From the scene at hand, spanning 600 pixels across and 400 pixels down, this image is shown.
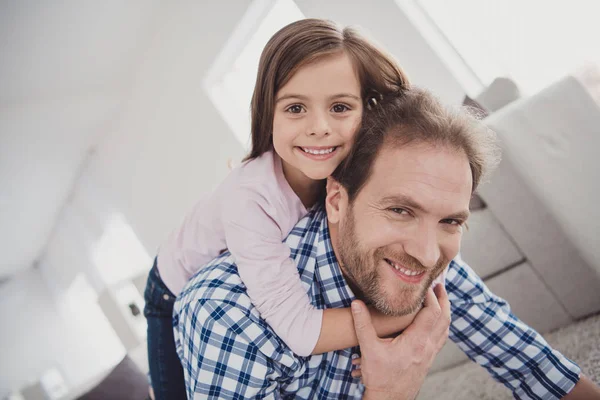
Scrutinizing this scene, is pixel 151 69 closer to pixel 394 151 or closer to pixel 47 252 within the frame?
pixel 394 151

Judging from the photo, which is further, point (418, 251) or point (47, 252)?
point (47, 252)

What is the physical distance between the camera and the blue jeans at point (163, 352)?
4.34ft

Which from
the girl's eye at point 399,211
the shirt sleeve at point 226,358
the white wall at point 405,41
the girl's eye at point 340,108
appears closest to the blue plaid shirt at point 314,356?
the shirt sleeve at point 226,358

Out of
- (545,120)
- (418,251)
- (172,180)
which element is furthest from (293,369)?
(172,180)

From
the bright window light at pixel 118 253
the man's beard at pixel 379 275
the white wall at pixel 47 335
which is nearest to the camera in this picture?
the man's beard at pixel 379 275

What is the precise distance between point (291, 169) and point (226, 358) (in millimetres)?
652

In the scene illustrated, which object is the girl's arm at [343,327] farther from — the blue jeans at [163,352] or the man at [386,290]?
the blue jeans at [163,352]

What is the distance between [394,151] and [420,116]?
0.34ft

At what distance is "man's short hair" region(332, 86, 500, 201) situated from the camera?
0.88 metres

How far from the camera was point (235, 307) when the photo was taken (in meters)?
0.87

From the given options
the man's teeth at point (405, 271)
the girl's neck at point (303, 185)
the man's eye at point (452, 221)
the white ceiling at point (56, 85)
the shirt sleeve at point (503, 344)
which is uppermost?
the white ceiling at point (56, 85)

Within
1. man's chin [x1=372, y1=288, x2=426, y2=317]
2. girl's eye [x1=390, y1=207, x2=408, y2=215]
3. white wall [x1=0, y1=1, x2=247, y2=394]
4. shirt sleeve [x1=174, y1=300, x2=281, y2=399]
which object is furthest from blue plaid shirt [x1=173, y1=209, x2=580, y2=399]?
white wall [x1=0, y1=1, x2=247, y2=394]

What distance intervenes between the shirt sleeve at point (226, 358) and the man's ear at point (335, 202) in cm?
36

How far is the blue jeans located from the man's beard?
806mm
